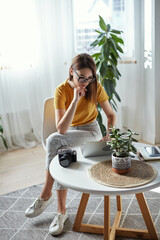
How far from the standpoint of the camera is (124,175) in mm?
1273

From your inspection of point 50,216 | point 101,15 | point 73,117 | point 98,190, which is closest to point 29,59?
point 101,15

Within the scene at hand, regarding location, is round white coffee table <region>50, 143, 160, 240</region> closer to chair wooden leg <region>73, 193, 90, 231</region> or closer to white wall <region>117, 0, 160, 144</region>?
chair wooden leg <region>73, 193, 90, 231</region>

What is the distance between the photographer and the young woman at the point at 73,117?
1694 millimetres

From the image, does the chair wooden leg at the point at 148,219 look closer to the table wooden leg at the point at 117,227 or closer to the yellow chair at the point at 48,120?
the table wooden leg at the point at 117,227

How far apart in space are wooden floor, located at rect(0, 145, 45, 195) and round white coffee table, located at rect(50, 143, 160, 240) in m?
0.85

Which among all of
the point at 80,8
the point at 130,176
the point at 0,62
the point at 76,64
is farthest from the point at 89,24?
the point at 130,176

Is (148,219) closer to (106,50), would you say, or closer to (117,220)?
(117,220)

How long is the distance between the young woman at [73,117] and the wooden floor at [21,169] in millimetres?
639

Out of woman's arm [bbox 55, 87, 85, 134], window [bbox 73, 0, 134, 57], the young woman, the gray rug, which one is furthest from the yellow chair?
window [bbox 73, 0, 134, 57]

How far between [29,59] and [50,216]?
1869 millimetres

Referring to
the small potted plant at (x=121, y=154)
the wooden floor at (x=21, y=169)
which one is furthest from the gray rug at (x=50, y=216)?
the small potted plant at (x=121, y=154)

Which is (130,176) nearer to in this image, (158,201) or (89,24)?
(158,201)

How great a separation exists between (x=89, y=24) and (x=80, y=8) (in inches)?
7.8

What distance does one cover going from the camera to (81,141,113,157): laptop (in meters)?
1.45
